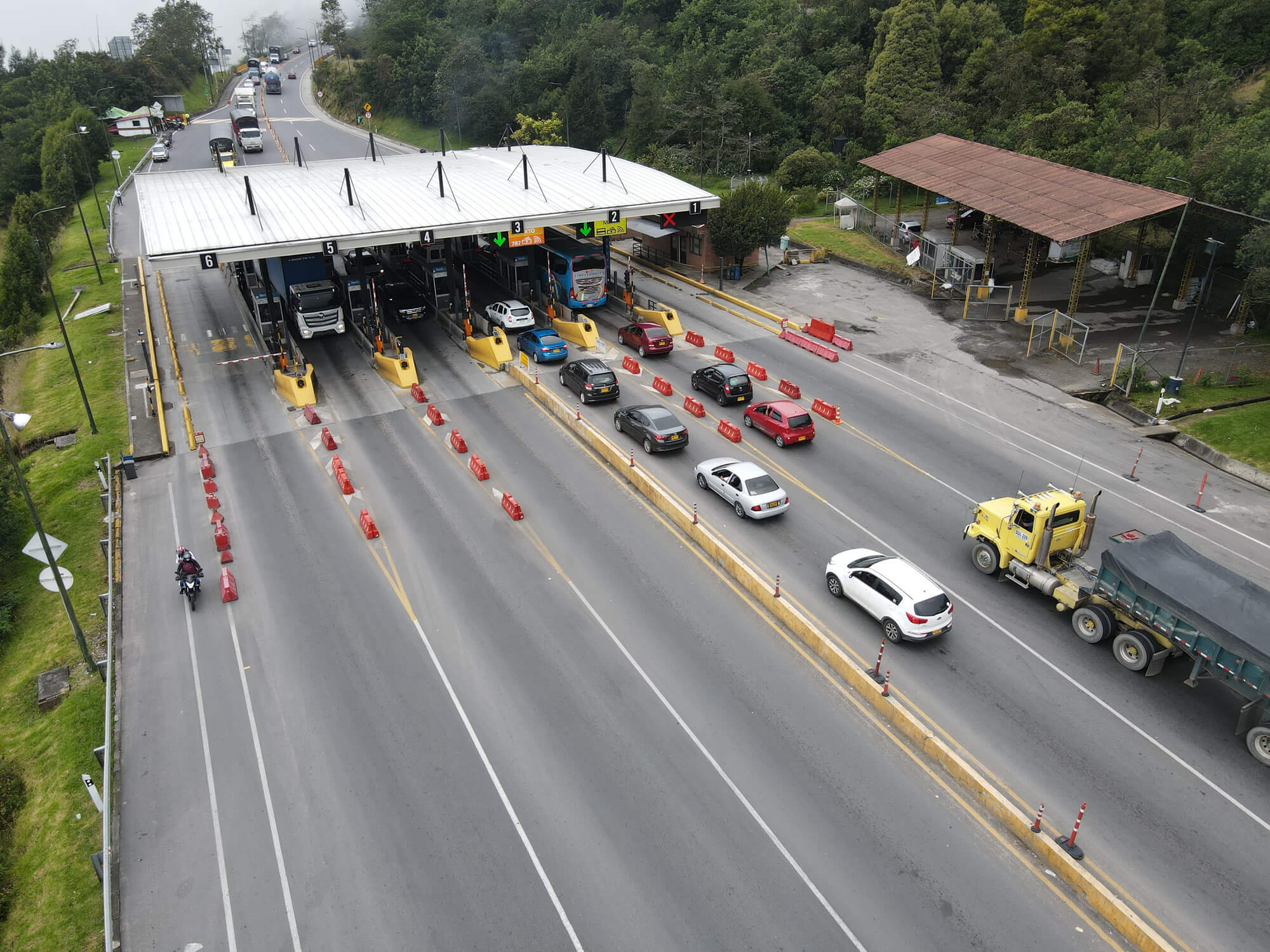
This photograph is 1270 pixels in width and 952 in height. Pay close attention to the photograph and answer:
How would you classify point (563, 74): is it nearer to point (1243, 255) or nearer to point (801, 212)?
point (801, 212)

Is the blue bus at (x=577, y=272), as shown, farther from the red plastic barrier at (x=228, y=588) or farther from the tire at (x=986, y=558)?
the tire at (x=986, y=558)

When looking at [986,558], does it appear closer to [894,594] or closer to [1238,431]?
[894,594]

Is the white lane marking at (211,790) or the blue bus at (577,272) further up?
the blue bus at (577,272)

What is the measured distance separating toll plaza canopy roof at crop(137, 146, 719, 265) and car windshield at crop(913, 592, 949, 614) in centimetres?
2627

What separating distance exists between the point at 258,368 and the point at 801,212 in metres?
43.8

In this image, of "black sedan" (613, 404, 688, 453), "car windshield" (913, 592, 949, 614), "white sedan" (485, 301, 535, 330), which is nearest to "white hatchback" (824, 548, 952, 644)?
"car windshield" (913, 592, 949, 614)

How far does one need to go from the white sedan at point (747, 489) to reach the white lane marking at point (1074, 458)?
10.8m

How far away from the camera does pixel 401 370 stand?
116ft

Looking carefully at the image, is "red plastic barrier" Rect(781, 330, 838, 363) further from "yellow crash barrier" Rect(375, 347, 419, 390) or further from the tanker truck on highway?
"yellow crash barrier" Rect(375, 347, 419, 390)

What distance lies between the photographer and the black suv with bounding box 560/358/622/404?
32531mm

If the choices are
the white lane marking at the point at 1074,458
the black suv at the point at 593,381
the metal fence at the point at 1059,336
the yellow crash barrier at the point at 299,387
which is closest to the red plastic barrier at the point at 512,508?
the black suv at the point at 593,381

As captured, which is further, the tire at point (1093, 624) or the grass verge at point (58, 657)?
the tire at point (1093, 624)

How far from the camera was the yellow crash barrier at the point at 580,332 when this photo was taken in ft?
128

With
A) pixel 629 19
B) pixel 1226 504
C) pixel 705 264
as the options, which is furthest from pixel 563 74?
pixel 1226 504
